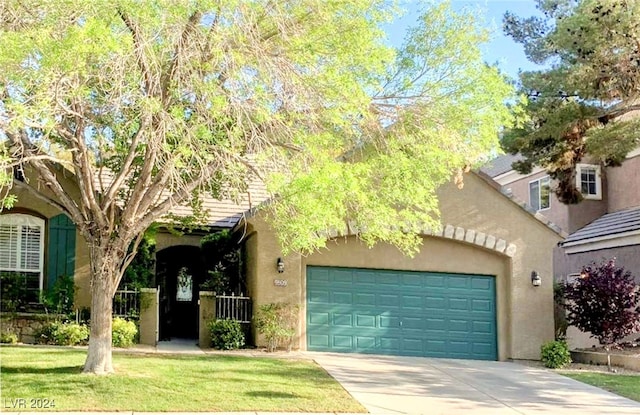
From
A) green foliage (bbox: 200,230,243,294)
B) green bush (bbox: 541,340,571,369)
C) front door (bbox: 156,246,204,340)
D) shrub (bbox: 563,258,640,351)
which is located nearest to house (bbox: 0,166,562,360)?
green foliage (bbox: 200,230,243,294)

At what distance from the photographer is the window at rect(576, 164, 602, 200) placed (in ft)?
85.0

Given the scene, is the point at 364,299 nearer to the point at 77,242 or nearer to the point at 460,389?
the point at 460,389

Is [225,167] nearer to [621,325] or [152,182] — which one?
[152,182]

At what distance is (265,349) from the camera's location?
1673 centimetres

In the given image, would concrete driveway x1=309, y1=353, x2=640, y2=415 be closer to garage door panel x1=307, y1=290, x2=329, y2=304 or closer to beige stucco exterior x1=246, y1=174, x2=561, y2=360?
garage door panel x1=307, y1=290, x2=329, y2=304

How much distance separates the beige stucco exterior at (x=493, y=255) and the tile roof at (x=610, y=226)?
452cm

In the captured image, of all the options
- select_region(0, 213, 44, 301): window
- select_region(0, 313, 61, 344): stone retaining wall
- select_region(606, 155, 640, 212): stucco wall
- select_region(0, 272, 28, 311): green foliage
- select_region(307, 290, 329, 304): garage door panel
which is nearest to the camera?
select_region(0, 313, 61, 344): stone retaining wall

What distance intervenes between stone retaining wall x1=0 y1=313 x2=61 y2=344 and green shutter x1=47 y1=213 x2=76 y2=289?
1.10 m

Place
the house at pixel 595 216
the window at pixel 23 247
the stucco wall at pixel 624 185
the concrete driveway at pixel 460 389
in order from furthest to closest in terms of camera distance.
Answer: the stucco wall at pixel 624 185, the house at pixel 595 216, the window at pixel 23 247, the concrete driveway at pixel 460 389

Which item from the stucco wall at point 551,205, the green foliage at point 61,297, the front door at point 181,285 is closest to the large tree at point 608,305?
the stucco wall at point 551,205

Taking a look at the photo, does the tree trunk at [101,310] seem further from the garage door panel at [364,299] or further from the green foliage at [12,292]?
the garage door panel at [364,299]

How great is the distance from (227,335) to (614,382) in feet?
27.2

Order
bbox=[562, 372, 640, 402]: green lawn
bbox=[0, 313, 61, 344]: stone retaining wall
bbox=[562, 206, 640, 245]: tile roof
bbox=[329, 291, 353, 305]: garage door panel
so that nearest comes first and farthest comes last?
bbox=[562, 372, 640, 402]: green lawn < bbox=[0, 313, 61, 344]: stone retaining wall < bbox=[329, 291, 353, 305]: garage door panel < bbox=[562, 206, 640, 245]: tile roof

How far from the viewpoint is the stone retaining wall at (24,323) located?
645 inches
